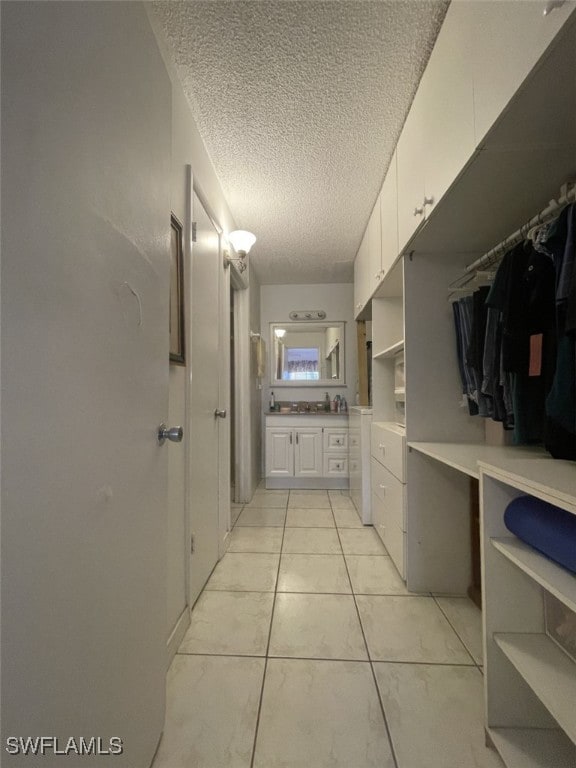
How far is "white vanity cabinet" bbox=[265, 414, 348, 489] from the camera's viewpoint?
344 cm

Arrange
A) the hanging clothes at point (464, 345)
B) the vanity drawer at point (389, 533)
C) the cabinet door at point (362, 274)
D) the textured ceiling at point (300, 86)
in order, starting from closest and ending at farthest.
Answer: the textured ceiling at point (300, 86), the hanging clothes at point (464, 345), the vanity drawer at point (389, 533), the cabinet door at point (362, 274)

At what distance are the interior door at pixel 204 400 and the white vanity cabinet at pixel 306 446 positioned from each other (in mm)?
1521

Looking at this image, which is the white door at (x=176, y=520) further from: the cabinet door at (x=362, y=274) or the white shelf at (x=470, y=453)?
the cabinet door at (x=362, y=274)

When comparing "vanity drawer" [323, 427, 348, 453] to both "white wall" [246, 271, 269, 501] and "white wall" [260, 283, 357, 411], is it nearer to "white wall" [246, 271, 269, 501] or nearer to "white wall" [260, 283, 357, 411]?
"white wall" [260, 283, 357, 411]

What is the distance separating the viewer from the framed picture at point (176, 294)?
1.34 meters

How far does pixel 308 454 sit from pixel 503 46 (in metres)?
3.10

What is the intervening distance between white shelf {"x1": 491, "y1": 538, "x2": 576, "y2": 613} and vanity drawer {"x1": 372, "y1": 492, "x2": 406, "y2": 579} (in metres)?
0.89

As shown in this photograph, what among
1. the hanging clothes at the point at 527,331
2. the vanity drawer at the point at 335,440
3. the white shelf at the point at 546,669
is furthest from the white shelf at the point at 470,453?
the vanity drawer at the point at 335,440

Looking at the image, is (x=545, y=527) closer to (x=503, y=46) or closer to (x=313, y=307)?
(x=503, y=46)

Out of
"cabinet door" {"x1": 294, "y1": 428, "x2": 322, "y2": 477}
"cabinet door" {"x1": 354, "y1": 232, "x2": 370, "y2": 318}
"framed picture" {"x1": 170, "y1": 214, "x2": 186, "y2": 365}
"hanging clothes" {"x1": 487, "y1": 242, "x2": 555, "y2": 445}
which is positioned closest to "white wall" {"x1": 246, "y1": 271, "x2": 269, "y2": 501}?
"cabinet door" {"x1": 294, "y1": 428, "x2": 322, "y2": 477}

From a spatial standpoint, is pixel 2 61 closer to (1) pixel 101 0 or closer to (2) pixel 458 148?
(1) pixel 101 0

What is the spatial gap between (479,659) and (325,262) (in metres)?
3.19

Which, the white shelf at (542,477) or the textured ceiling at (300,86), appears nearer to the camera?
the white shelf at (542,477)

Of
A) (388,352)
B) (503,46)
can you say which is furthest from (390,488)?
(503,46)
